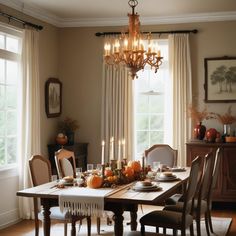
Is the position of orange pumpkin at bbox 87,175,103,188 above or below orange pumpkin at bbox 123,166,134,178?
below

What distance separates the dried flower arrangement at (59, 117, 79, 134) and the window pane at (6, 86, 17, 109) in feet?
4.32

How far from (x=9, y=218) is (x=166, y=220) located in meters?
2.71

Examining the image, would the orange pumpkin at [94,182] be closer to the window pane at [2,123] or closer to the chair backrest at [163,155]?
the chair backrest at [163,155]

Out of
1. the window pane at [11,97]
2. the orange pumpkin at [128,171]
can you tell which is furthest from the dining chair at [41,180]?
the window pane at [11,97]

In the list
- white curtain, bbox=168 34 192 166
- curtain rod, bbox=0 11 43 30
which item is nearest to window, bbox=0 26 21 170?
curtain rod, bbox=0 11 43 30

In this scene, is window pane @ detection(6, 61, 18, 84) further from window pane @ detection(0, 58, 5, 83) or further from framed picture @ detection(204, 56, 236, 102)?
framed picture @ detection(204, 56, 236, 102)

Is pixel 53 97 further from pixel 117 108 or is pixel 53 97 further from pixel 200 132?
pixel 200 132

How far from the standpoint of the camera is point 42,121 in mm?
7422

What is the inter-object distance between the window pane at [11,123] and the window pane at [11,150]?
0.11m

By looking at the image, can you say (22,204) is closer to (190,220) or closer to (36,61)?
(36,61)

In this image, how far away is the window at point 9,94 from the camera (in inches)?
254

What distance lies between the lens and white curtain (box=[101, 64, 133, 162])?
25.5 ft

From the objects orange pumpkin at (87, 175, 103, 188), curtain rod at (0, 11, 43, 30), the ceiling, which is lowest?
orange pumpkin at (87, 175, 103, 188)

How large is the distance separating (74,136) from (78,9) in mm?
2081
